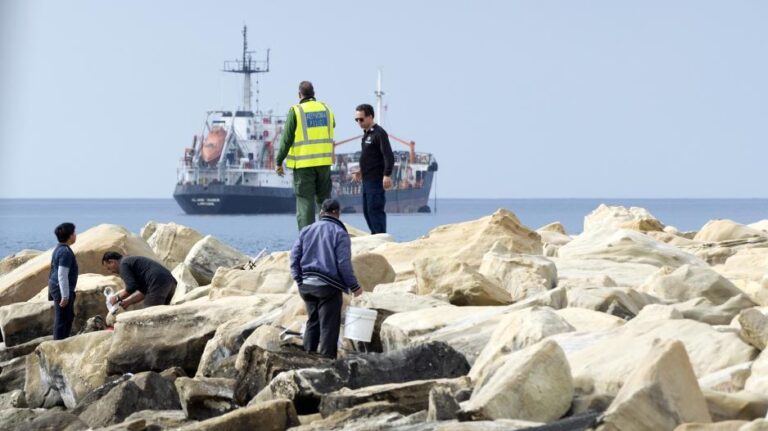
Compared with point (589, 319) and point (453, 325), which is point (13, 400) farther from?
point (589, 319)

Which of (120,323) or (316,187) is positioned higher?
(316,187)

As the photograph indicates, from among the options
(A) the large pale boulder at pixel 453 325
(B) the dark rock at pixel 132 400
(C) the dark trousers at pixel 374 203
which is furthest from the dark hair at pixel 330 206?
(C) the dark trousers at pixel 374 203

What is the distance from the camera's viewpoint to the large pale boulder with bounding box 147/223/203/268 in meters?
17.7

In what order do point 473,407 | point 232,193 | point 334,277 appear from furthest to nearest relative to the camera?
point 232,193 < point 334,277 < point 473,407

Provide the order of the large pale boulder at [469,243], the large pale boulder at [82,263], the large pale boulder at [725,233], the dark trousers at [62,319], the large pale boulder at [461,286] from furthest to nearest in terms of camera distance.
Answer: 1. the large pale boulder at [725,233]
2. the large pale boulder at [82,263]
3. the large pale boulder at [469,243]
4. the dark trousers at [62,319]
5. the large pale boulder at [461,286]

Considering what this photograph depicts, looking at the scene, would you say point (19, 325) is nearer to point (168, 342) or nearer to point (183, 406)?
point (168, 342)

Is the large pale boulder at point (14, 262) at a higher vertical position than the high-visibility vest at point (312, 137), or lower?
lower

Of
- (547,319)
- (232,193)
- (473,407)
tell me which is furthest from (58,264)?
(232,193)

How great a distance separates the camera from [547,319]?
28.4ft

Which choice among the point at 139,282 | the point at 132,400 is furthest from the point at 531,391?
the point at 139,282

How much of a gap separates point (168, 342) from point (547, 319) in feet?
11.7

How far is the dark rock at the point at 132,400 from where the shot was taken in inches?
364

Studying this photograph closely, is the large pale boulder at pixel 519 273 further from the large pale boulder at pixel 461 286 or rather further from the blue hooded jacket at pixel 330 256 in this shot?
the blue hooded jacket at pixel 330 256

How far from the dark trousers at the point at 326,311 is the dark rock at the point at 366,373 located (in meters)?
0.59
